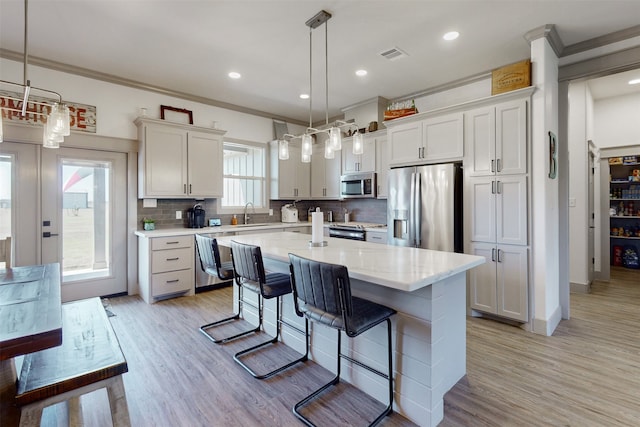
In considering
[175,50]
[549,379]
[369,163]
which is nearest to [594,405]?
[549,379]

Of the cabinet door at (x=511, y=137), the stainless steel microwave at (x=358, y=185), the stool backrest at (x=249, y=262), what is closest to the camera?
the stool backrest at (x=249, y=262)

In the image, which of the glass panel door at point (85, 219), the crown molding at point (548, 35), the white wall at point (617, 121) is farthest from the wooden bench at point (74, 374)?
the white wall at point (617, 121)

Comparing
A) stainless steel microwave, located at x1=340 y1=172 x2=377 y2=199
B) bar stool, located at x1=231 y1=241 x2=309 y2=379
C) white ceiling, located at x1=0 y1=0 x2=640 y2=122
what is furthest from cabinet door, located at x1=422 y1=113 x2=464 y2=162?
bar stool, located at x1=231 y1=241 x2=309 y2=379

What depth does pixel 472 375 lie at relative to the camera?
2.27m

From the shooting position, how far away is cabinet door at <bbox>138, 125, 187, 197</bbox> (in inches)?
159

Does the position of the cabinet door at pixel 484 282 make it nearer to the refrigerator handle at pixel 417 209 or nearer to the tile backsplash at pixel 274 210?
the refrigerator handle at pixel 417 209

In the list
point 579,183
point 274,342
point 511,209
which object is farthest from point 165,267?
point 579,183

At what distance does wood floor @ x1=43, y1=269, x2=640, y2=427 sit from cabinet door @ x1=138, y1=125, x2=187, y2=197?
1700 millimetres

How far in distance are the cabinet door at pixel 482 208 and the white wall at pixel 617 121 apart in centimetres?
391

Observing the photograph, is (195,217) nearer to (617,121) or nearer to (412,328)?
(412,328)

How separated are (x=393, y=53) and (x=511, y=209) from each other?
2.06 metres

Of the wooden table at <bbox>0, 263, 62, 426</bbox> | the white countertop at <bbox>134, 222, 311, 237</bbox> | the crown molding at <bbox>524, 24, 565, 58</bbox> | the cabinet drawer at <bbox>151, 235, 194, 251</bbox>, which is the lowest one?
the wooden table at <bbox>0, 263, 62, 426</bbox>

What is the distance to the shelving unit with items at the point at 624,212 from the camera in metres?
5.66

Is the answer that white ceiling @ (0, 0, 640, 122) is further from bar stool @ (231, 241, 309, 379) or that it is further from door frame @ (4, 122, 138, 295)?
bar stool @ (231, 241, 309, 379)
